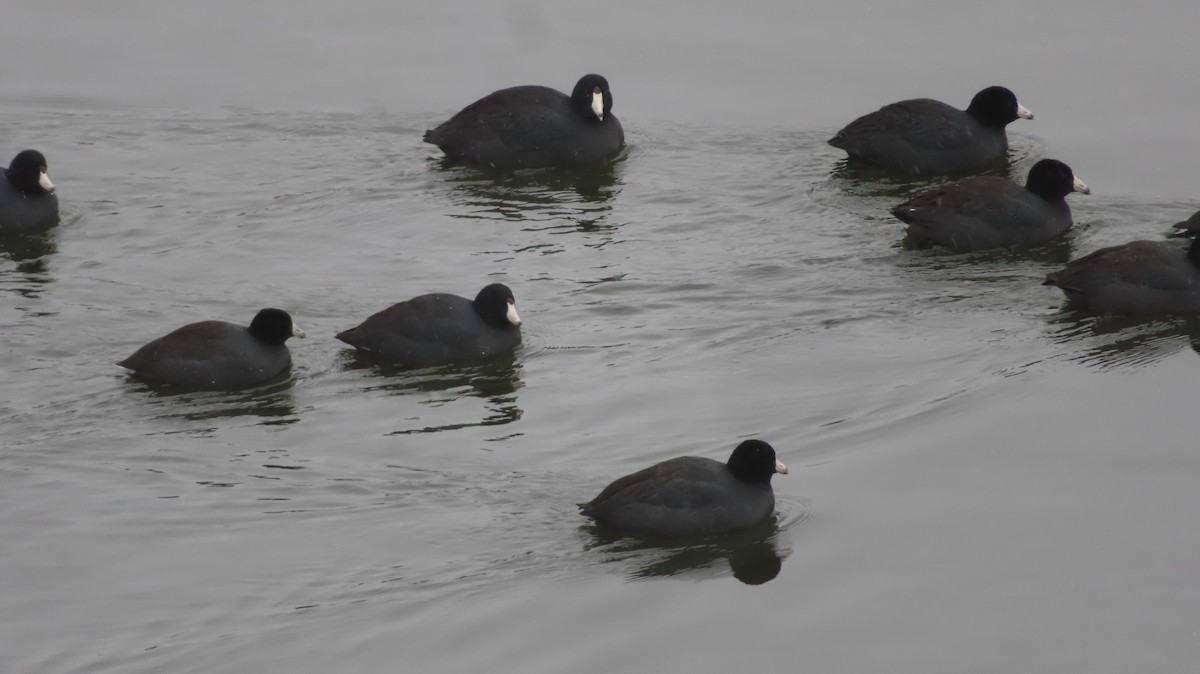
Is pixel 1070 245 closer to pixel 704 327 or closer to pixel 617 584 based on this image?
pixel 704 327

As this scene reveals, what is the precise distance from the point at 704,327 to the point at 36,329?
4.86m

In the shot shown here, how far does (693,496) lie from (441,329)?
319 cm

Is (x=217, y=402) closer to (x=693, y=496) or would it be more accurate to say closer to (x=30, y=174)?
(x=693, y=496)

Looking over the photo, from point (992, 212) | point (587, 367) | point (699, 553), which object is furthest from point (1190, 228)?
point (699, 553)

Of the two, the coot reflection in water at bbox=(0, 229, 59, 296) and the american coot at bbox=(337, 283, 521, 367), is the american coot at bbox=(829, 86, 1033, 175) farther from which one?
the coot reflection in water at bbox=(0, 229, 59, 296)

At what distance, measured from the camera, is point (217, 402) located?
11.7 m

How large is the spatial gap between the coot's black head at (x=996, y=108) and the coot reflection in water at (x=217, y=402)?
7.35 meters

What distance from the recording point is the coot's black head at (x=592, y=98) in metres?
16.3

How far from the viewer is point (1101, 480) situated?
10.3 m

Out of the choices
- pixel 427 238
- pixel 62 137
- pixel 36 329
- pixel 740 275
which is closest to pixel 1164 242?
pixel 740 275

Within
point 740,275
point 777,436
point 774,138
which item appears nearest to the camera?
point 777,436

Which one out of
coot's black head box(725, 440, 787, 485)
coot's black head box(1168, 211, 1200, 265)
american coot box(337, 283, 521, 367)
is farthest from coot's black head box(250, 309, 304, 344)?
coot's black head box(1168, 211, 1200, 265)

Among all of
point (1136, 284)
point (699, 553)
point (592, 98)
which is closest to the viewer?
point (699, 553)

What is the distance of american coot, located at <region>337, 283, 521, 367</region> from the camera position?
12.3m
